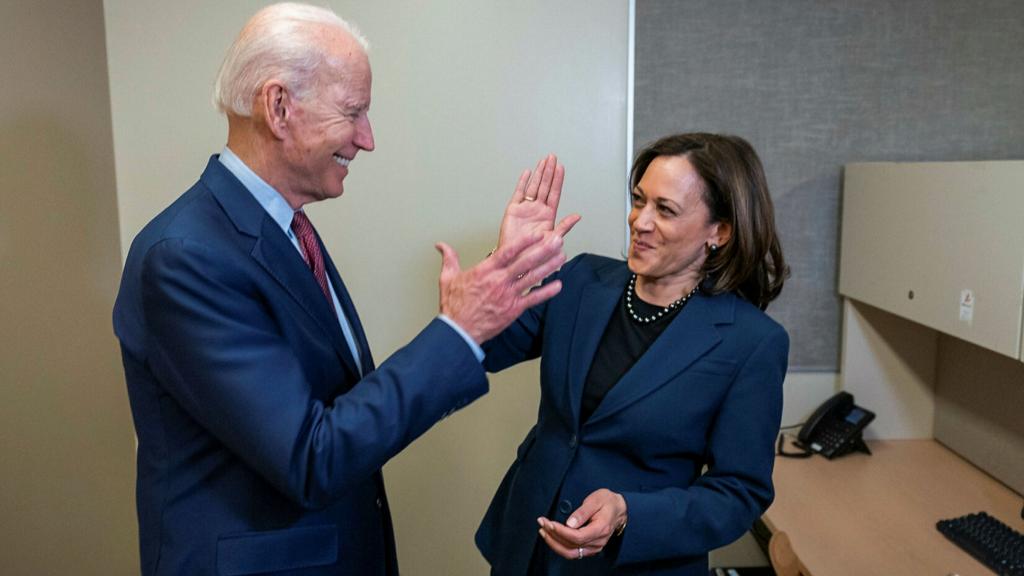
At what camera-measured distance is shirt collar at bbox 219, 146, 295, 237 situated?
120 centimetres

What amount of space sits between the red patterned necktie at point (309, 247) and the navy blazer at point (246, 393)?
15cm

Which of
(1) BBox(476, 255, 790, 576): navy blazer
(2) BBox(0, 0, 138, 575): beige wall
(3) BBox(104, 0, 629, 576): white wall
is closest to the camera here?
(1) BBox(476, 255, 790, 576): navy blazer

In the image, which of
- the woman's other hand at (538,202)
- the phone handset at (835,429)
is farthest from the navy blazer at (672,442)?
the phone handset at (835,429)

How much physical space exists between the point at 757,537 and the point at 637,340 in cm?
115

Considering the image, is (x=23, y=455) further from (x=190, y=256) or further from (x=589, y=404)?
(x=589, y=404)

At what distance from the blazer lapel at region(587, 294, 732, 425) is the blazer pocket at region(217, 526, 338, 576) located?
51 centimetres

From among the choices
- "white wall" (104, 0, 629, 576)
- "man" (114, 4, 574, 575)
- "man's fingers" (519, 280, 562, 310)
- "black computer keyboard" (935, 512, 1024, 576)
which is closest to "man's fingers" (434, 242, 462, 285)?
"man" (114, 4, 574, 575)

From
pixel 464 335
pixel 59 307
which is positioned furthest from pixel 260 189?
pixel 59 307

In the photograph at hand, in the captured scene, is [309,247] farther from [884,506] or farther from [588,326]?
[884,506]

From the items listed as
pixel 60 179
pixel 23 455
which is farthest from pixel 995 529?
pixel 60 179

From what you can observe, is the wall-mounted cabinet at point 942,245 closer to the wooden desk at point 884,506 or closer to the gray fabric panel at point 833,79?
the gray fabric panel at point 833,79

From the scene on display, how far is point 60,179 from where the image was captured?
2068 millimetres

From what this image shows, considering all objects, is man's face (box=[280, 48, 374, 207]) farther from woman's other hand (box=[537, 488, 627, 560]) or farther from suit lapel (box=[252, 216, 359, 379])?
woman's other hand (box=[537, 488, 627, 560])

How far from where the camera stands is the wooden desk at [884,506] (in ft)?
5.84
